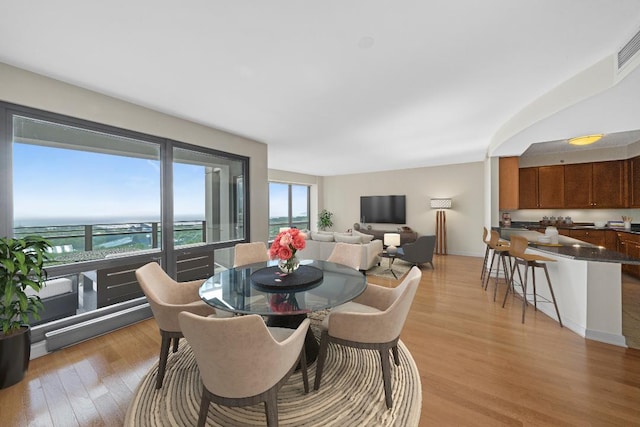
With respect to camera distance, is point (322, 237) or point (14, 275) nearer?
point (14, 275)

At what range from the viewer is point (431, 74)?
2.29 metres

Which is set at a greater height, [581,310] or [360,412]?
[581,310]

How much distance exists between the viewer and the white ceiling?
156cm

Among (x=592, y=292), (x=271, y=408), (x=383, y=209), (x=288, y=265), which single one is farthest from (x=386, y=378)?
(x=383, y=209)

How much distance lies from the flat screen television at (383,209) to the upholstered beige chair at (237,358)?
6.97 m

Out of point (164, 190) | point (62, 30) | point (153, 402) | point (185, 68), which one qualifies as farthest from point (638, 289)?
point (62, 30)

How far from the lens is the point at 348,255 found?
3.12m

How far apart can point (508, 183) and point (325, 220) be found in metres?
5.62

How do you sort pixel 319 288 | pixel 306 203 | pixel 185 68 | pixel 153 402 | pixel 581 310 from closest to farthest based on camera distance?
1. pixel 153 402
2. pixel 319 288
3. pixel 185 68
4. pixel 581 310
5. pixel 306 203

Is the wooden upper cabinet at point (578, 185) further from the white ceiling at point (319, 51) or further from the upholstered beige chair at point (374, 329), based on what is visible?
the upholstered beige chair at point (374, 329)

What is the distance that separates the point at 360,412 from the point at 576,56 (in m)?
3.32

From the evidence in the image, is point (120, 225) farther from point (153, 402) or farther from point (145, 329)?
point (153, 402)

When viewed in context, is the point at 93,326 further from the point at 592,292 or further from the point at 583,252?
the point at 583,252

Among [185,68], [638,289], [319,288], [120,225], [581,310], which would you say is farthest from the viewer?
[638,289]
